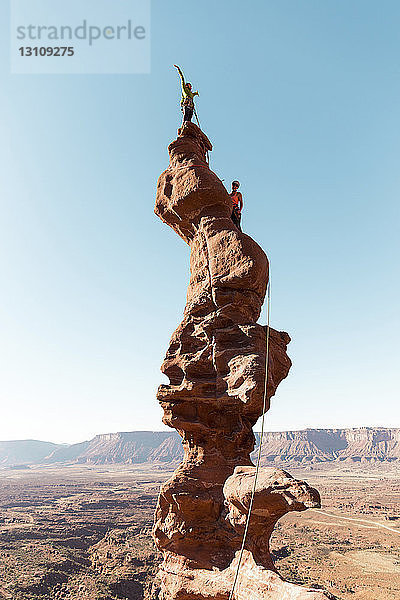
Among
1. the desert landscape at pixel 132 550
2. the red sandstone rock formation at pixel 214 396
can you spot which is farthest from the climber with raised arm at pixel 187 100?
the desert landscape at pixel 132 550

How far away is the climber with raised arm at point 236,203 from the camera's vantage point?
12914mm

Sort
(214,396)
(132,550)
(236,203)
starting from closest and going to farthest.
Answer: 1. (214,396)
2. (236,203)
3. (132,550)

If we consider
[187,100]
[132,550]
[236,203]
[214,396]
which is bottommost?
[132,550]

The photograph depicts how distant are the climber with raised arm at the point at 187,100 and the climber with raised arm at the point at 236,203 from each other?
10.1 ft

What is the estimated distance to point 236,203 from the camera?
1299 centimetres

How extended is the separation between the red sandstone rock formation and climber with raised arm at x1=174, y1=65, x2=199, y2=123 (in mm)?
2776

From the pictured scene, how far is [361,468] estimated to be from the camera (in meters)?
Answer: 178

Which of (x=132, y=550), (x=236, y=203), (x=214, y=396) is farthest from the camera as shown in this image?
(x=132, y=550)

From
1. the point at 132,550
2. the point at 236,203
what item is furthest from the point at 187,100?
the point at 132,550

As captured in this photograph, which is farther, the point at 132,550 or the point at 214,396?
the point at 132,550

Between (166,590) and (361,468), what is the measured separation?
196 metres

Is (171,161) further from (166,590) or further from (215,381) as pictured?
(166,590)

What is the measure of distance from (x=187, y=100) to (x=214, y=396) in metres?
10.2

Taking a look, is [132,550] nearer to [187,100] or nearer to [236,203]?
[236,203]
